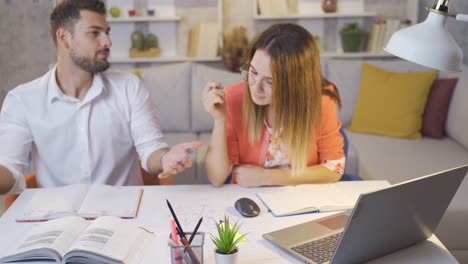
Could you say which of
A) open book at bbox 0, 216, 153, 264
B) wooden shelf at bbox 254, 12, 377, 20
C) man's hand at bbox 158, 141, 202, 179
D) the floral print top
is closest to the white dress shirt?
man's hand at bbox 158, 141, 202, 179

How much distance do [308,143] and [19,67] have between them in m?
3.13

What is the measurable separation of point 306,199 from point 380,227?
1.49 feet

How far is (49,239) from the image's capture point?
1425mm

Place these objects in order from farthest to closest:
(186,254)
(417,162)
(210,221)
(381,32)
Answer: (381,32) → (417,162) → (210,221) → (186,254)

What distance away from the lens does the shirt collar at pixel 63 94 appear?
7.05 feet

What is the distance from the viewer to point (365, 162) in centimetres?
314

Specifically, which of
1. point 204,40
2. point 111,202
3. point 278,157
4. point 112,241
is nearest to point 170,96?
point 204,40

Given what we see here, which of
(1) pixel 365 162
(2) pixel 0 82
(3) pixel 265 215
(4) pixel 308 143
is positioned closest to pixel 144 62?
(2) pixel 0 82

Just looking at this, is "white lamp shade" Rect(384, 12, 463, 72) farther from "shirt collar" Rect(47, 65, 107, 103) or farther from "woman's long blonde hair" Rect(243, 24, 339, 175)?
"shirt collar" Rect(47, 65, 107, 103)

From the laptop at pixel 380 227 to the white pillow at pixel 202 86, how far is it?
7.31 feet

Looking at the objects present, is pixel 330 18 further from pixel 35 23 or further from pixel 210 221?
pixel 210 221

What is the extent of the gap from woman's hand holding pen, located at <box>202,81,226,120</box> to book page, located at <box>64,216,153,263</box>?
476 mm

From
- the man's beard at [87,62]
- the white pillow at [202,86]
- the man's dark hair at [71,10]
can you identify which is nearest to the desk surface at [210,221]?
the man's beard at [87,62]

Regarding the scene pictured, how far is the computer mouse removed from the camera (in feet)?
5.44
